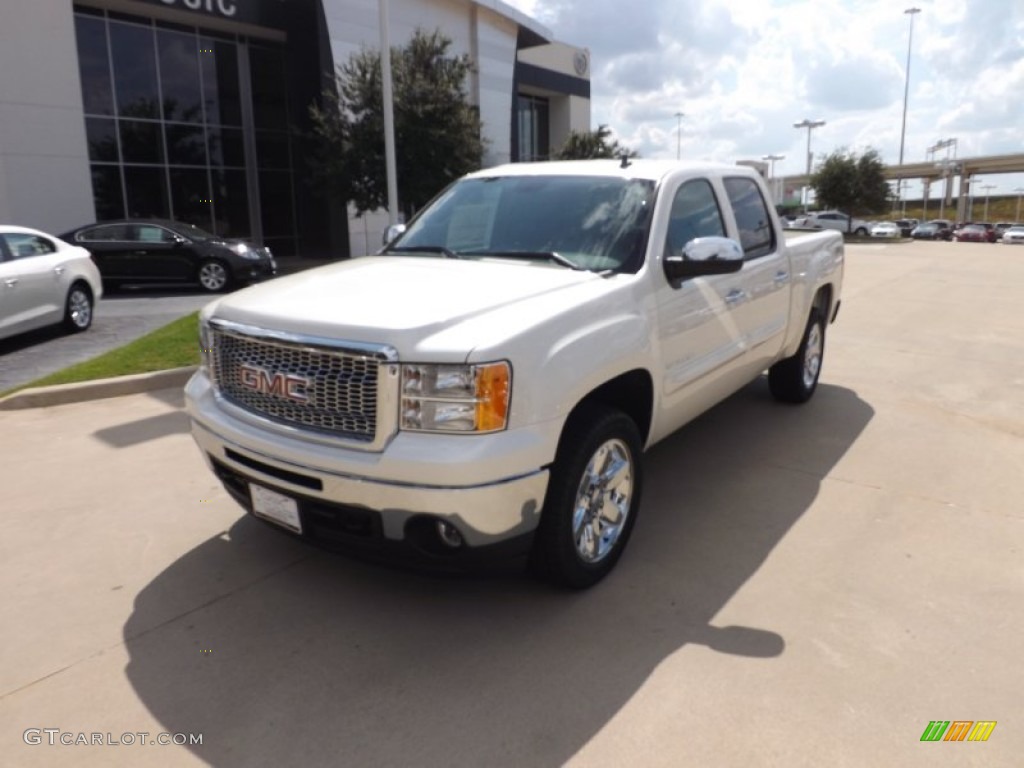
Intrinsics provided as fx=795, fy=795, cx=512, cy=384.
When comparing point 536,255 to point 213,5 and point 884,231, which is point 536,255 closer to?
point 213,5

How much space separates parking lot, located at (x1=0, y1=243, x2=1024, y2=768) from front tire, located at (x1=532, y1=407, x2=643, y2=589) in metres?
0.18

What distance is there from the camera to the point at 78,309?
407 inches

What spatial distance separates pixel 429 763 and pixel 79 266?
9819 mm

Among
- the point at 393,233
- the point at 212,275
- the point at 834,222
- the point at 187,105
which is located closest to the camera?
the point at 393,233

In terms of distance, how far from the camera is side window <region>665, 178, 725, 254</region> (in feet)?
13.8

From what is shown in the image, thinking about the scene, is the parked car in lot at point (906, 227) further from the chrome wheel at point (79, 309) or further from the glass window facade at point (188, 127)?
the chrome wheel at point (79, 309)

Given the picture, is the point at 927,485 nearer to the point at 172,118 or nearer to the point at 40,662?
the point at 40,662

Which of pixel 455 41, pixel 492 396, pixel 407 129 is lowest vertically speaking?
pixel 492 396

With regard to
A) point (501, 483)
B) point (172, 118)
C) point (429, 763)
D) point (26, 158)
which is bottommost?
point (429, 763)

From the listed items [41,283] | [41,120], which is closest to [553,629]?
[41,283]

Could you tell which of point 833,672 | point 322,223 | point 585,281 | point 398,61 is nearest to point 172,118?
point 322,223

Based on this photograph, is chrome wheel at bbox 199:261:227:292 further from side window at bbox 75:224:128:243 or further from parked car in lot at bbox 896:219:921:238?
parked car in lot at bbox 896:219:921:238

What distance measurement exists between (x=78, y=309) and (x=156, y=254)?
5.10m

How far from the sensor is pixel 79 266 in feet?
33.8
